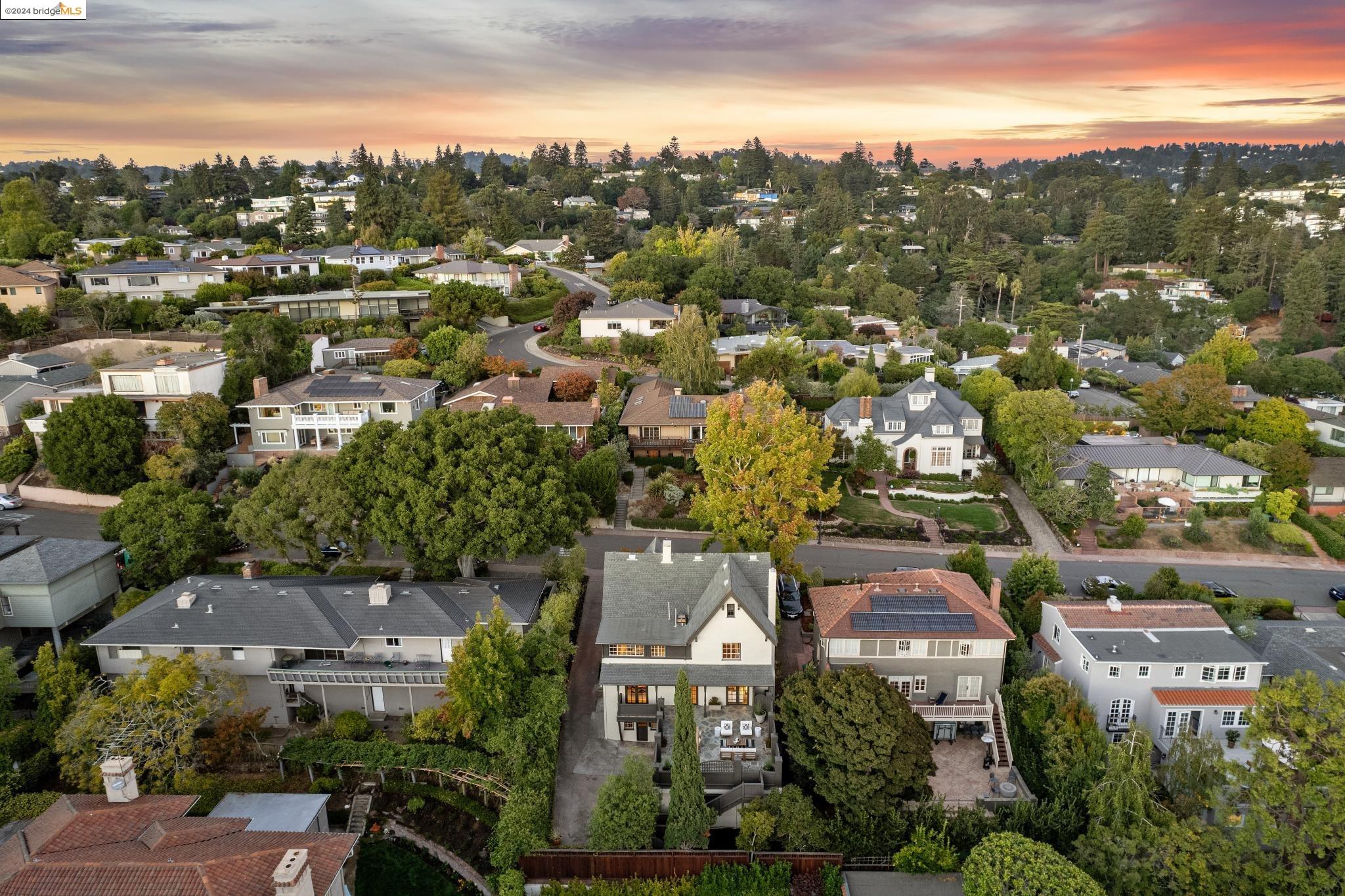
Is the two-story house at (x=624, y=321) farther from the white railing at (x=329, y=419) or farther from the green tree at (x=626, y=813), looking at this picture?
the green tree at (x=626, y=813)

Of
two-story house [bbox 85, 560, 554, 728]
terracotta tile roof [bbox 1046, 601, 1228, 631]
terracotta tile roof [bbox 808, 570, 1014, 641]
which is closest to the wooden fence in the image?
two-story house [bbox 85, 560, 554, 728]

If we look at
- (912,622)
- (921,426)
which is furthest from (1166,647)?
(921,426)

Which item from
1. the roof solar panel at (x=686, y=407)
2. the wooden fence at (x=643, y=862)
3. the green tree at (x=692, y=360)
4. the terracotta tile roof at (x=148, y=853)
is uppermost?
the green tree at (x=692, y=360)

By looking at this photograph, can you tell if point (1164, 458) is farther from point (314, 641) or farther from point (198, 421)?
point (198, 421)

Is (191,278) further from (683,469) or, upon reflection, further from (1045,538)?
(1045,538)

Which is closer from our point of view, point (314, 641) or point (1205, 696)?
point (1205, 696)

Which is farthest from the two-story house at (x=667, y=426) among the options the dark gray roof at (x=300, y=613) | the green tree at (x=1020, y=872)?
the green tree at (x=1020, y=872)
